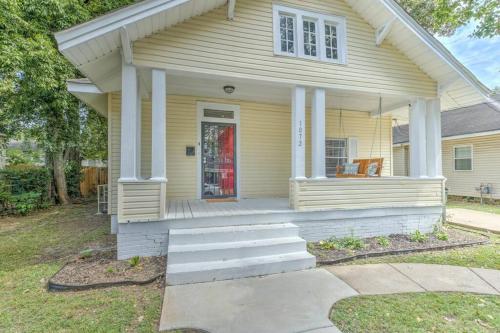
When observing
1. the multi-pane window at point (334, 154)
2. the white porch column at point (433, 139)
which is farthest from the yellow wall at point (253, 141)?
the white porch column at point (433, 139)

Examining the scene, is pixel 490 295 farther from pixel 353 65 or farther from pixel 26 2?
pixel 26 2

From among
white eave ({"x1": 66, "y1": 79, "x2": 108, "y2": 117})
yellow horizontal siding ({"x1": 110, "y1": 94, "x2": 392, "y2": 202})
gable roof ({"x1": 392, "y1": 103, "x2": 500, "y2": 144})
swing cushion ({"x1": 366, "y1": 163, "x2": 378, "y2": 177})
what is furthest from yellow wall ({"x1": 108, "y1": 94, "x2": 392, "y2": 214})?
gable roof ({"x1": 392, "y1": 103, "x2": 500, "y2": 144})

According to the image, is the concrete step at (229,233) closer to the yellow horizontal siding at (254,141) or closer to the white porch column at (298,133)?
the white porch column at (298,133)

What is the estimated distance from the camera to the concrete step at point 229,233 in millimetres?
4051

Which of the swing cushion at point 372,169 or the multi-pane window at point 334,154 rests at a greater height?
the multi-pane window at point 334,154

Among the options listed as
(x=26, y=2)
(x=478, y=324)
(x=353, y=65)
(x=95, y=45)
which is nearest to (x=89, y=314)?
(x=95, y=45)

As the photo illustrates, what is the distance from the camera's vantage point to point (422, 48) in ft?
18.1

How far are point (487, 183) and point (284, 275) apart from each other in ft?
36.4

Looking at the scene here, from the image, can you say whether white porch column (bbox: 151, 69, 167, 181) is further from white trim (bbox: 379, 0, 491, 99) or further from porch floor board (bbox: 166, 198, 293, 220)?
white trim (bbox: 379, 0, 491, 99)

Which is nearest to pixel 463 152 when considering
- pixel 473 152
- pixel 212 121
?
pixel 473 152

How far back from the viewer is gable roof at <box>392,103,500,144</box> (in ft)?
34.0

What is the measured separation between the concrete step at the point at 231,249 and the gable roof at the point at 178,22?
3.23 metres

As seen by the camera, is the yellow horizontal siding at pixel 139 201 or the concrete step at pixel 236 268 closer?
the concrete step at pixel 236 268

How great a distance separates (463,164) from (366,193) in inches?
357
